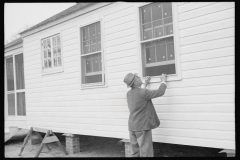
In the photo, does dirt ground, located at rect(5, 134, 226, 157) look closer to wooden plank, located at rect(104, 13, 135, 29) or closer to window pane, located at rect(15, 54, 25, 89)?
window pane, located at rect(15, 54, 25, 89)

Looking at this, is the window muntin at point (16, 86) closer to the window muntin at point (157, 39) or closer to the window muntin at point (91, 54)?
the window muntin at point (91, 54)

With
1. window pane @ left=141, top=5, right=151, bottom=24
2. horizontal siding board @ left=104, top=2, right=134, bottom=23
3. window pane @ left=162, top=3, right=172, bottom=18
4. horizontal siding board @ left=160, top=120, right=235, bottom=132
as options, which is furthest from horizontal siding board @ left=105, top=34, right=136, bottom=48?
horizontal siding board @ left=160, top=120, right=235, bottom=132

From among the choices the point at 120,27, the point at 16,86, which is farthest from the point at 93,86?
the point at 16,86

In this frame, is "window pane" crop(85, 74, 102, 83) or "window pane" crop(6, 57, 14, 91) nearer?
"window pane" crop(85, 74, 102, 83)

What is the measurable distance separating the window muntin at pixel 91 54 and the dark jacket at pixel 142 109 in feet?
6.84

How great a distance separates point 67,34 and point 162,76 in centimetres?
392

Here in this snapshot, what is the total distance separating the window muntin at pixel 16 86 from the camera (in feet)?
36.1

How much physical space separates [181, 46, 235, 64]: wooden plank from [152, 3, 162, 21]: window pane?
3.50 ft

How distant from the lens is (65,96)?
7.97 m

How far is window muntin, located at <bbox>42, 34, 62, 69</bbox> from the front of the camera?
831 centimetres

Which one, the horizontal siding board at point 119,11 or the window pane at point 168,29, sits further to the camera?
the horizontal siding board at point 119,11

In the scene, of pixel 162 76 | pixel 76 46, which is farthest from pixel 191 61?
pixel 76 46

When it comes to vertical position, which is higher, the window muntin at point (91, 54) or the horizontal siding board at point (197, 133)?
the window muntin at point (91, 54)

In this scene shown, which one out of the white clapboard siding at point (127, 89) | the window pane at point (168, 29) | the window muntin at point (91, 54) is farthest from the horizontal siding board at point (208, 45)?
the window muntin at point (91, 54)
